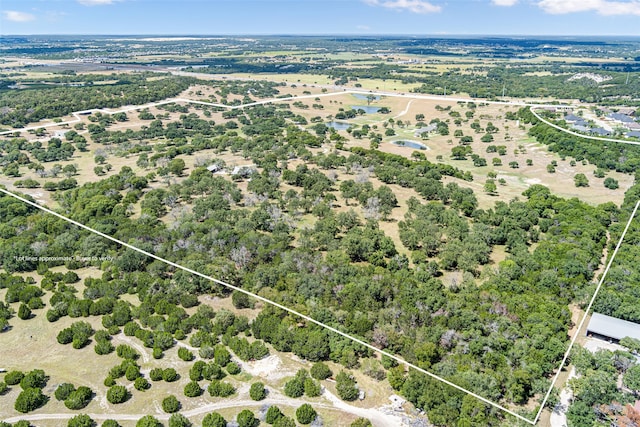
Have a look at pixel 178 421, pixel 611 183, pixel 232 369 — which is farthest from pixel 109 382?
pixel 611 183

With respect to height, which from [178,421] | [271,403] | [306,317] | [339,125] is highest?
[339,125]

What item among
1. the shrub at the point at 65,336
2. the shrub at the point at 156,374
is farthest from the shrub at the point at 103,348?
the shrub at the point at 156,374

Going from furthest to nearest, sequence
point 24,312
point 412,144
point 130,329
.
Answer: point 412,144 → point 24,312 → point 130,329

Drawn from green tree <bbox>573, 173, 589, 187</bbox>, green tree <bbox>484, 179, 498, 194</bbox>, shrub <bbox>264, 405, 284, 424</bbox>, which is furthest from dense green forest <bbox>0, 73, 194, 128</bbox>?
green tree <bbox>573, 173, 589, 187</bbox>

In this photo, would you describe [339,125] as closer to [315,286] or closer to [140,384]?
[315,286]

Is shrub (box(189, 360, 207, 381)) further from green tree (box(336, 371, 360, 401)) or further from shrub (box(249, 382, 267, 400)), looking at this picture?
green tree (box(336, 371, 360, 401))

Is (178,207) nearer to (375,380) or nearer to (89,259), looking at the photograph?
(89,259)

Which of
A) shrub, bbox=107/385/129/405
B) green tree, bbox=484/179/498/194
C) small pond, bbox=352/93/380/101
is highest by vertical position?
small pond, bbox=352/93/380/101
